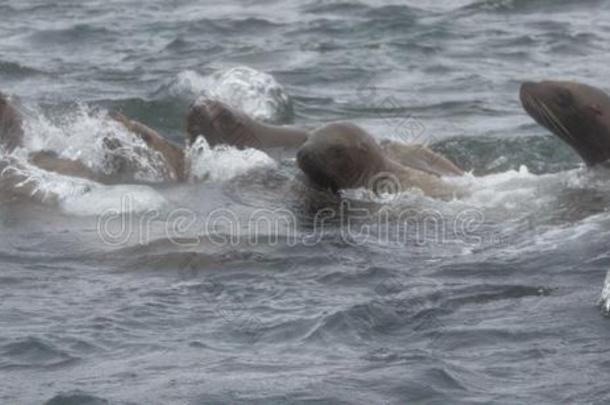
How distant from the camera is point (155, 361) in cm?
747

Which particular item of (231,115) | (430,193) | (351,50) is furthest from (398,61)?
(430,193)

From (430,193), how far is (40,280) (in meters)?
3.06

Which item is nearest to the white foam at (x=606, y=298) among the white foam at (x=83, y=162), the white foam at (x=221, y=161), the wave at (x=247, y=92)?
the white foam at (x=83, y=162)

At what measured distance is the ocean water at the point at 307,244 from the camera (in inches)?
285

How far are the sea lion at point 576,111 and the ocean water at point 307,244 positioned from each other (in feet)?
0.93

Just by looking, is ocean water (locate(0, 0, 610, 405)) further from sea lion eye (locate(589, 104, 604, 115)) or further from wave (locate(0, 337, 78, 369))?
sea lion eye (locate(589, 104, 604, 115))

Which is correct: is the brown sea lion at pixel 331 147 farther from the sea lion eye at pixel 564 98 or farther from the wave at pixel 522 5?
the wave at pixel 522 5

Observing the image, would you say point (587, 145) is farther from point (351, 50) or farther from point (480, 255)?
point (351, 50)

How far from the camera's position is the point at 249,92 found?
14148 millimetres

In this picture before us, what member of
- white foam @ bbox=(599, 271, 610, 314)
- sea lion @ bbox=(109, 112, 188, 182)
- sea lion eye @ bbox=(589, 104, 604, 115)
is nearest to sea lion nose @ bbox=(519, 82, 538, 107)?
sea lion eye @ bbox=(589, 104, 604, 115)

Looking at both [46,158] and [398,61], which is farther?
[398,61]

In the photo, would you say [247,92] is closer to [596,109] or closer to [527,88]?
[527,88]

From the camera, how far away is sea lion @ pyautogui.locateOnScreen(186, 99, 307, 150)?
11859mm

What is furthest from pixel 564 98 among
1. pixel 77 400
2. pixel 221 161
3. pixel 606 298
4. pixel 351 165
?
pixel 77 400
